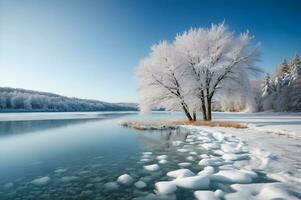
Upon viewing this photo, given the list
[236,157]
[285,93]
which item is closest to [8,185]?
[236,157]

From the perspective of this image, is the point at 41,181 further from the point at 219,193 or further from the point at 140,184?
the point at 219,193

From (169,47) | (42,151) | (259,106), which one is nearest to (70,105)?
(259,106)

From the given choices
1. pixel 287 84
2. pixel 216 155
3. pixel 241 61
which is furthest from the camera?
pixel 287 84

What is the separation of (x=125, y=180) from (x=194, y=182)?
1771 millimetres

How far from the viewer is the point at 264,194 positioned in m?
4.72

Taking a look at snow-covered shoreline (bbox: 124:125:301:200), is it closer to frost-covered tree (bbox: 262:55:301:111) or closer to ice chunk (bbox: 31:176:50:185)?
ice chunk (bbox: 31:176:50:185)

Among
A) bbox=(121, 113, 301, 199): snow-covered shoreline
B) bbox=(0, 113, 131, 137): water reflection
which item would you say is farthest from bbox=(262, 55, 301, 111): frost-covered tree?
bbox=(121, 113, 301, 199): snow-covered shoreline

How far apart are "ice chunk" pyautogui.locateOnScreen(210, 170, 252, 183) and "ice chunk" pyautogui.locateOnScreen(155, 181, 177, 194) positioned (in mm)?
1272

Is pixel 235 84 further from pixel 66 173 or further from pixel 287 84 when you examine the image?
pixel 287 84

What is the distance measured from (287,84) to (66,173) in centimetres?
5286

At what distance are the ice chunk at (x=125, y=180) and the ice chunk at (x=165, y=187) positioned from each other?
2.40ft

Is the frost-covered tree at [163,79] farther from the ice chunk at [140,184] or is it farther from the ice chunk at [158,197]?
the ice chunk at [158,197]

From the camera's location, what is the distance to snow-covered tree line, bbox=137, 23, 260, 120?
2302cm

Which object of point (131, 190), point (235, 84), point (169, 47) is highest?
point (169, 47)
